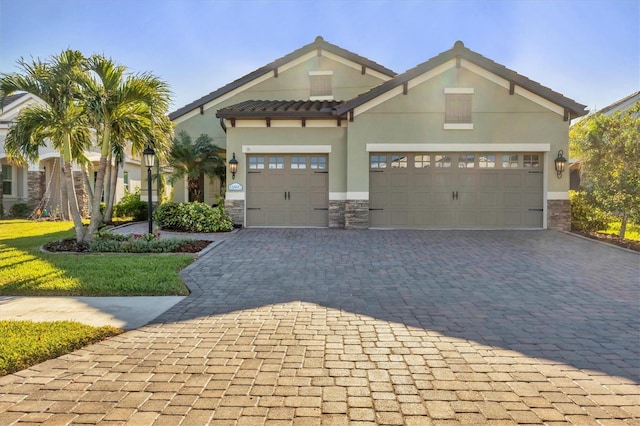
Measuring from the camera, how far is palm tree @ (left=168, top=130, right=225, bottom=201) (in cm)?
1559

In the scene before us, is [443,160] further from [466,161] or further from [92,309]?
[92,309]

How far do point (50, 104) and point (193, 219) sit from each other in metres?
5.23

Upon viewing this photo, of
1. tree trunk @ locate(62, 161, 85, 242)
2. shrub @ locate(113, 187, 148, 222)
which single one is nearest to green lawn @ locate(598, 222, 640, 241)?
tree trunk @ locate(62, 161, 85, 242)

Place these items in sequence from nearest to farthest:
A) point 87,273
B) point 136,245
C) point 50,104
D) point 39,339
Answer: point 39,339
point 87,273
point 50,104
point 136,245

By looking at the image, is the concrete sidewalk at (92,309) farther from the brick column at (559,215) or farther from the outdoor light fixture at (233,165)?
the brick column at (559,215)

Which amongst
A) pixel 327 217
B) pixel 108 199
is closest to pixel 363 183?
pixel 327 217

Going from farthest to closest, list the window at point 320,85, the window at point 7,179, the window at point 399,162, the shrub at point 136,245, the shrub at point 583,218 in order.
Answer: the window at point 7,179
the window at point 320,85
the window at point 399,162
the shrub at point 583,218
the shrub at point 136,245

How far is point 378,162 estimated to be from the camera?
1393 cm

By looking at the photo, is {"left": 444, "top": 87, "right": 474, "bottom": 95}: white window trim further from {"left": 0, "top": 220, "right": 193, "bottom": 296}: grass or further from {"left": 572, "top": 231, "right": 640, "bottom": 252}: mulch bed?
{"left": 0, "top": 220, "right": 193, "bottom": 296}: grass

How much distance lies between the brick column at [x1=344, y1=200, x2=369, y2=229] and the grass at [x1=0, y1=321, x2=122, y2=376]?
10096mm

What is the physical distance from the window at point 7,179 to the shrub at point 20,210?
1087 mm

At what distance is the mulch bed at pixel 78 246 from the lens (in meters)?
9.57

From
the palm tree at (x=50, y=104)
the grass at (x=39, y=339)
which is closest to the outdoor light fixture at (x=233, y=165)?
the palm tree at (x=50, y=104)

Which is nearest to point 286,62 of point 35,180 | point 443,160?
point 443,160
